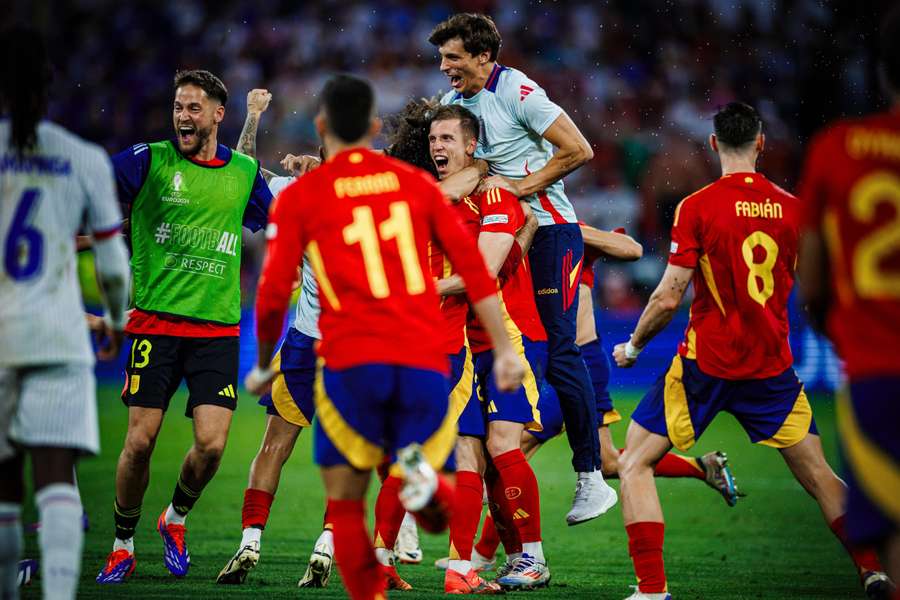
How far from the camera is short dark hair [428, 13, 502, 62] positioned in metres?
7.55

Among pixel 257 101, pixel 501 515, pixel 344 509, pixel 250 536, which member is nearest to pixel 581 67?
pixel 257 101

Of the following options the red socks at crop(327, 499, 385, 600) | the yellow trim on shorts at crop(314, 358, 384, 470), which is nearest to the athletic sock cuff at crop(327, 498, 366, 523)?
the red socks at crop(327, 499, 385, 600)

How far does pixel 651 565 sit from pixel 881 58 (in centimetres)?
320

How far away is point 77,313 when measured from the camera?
453cm

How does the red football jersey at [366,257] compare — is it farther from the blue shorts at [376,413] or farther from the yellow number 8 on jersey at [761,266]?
the yellow number 8 on jersey at [761,266]

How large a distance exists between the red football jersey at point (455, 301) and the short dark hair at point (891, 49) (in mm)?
3265

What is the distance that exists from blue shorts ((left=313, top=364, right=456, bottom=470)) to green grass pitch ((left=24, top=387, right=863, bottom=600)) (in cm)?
194

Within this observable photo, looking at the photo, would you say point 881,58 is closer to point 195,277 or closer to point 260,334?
point 260,334

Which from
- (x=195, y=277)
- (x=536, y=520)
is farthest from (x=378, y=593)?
(x=195, y=277)

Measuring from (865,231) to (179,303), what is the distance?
4.52m

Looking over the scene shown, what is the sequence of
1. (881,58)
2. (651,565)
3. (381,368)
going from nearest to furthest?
(881,58), (381,368), (651,565)

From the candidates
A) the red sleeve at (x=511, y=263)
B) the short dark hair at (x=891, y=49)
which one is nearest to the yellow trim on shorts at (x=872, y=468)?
the short dark hair at (x=891, y=49)

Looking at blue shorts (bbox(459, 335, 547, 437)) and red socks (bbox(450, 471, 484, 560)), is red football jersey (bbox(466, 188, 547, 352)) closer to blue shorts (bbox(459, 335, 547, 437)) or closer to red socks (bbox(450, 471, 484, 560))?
blue shorts (bbox(459, 335, 547, 437))

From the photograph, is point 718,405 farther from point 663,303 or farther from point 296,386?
point 296,386
